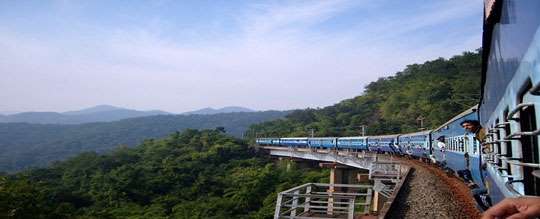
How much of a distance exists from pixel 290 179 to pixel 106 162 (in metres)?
32.4

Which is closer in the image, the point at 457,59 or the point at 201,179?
the point at 201,179

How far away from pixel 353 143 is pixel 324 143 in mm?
7125

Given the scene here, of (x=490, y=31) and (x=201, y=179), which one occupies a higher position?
(x=490, y=31)

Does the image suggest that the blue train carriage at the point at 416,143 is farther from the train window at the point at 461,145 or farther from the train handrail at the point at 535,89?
the train handrail at the point at 535,89

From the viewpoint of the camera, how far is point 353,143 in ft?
121

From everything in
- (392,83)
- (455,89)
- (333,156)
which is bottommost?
(333,156)

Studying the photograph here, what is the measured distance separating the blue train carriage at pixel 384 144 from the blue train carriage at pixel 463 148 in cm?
1235

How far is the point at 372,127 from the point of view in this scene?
6272cm

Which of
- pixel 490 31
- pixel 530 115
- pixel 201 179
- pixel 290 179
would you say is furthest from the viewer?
pixel 201 179

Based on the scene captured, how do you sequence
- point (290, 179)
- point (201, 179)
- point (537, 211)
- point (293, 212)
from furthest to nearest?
point (201, 179)
point (290, 179)
point (293, 212)
point (537, 211)

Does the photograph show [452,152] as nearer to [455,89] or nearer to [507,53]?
[507,53]

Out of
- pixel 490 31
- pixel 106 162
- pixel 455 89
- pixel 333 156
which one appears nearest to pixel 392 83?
pixel 455 89

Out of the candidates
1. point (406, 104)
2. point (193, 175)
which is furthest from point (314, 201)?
point (406, 104)

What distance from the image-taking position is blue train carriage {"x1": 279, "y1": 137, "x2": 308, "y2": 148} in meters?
50.7
